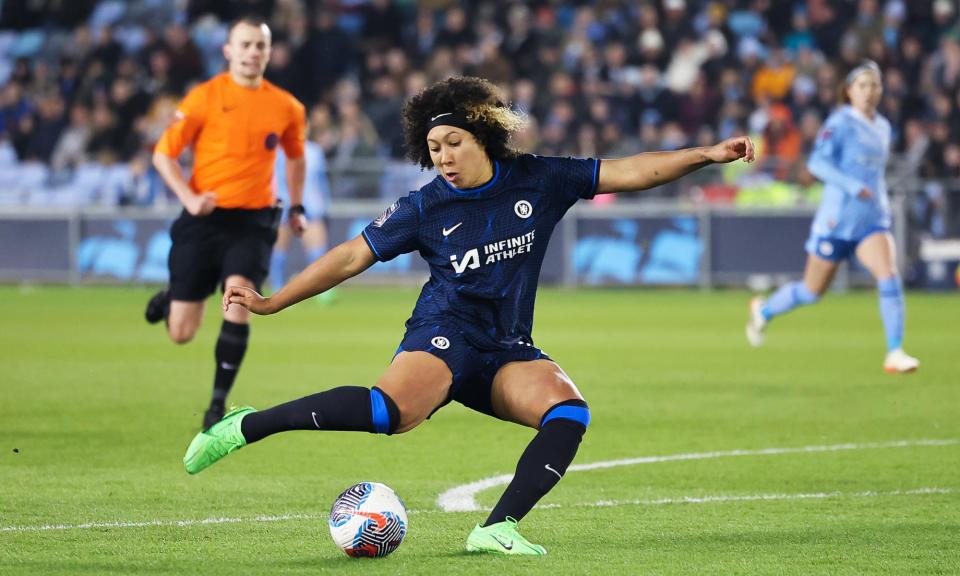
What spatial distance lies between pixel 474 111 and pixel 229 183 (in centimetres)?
364

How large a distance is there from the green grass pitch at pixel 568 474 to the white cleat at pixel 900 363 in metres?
0.09

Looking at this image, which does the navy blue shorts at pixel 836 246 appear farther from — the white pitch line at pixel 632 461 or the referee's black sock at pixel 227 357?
the referee's black sock at pixel 227 357

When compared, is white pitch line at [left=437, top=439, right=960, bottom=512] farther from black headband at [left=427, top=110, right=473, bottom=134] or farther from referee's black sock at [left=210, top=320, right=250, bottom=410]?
referee's black sock at [left=210, top=320, right=250, bottom=410]

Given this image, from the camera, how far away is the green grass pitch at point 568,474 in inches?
217

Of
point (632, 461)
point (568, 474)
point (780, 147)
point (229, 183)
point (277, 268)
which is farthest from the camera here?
point (780, 147)

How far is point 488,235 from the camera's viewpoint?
5.91 meters

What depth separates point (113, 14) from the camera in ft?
98.0

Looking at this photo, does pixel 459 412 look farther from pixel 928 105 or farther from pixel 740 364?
pixel 928 105

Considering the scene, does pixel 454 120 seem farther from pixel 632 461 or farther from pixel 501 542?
pixel 632 461

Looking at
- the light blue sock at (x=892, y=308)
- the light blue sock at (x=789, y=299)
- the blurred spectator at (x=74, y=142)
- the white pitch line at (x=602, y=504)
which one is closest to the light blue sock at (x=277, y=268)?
the blurred spectator at (x=74, y=142)

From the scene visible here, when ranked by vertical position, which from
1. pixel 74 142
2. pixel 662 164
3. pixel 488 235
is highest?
pixel 662 164

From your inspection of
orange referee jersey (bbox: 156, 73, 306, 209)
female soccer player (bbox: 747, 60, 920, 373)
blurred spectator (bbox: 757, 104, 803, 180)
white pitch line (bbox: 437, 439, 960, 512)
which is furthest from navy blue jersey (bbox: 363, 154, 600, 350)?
blurred spectator (bbox: 757, 104, 803, 180)

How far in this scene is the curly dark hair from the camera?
233 inches

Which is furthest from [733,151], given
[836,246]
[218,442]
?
[836,246]
